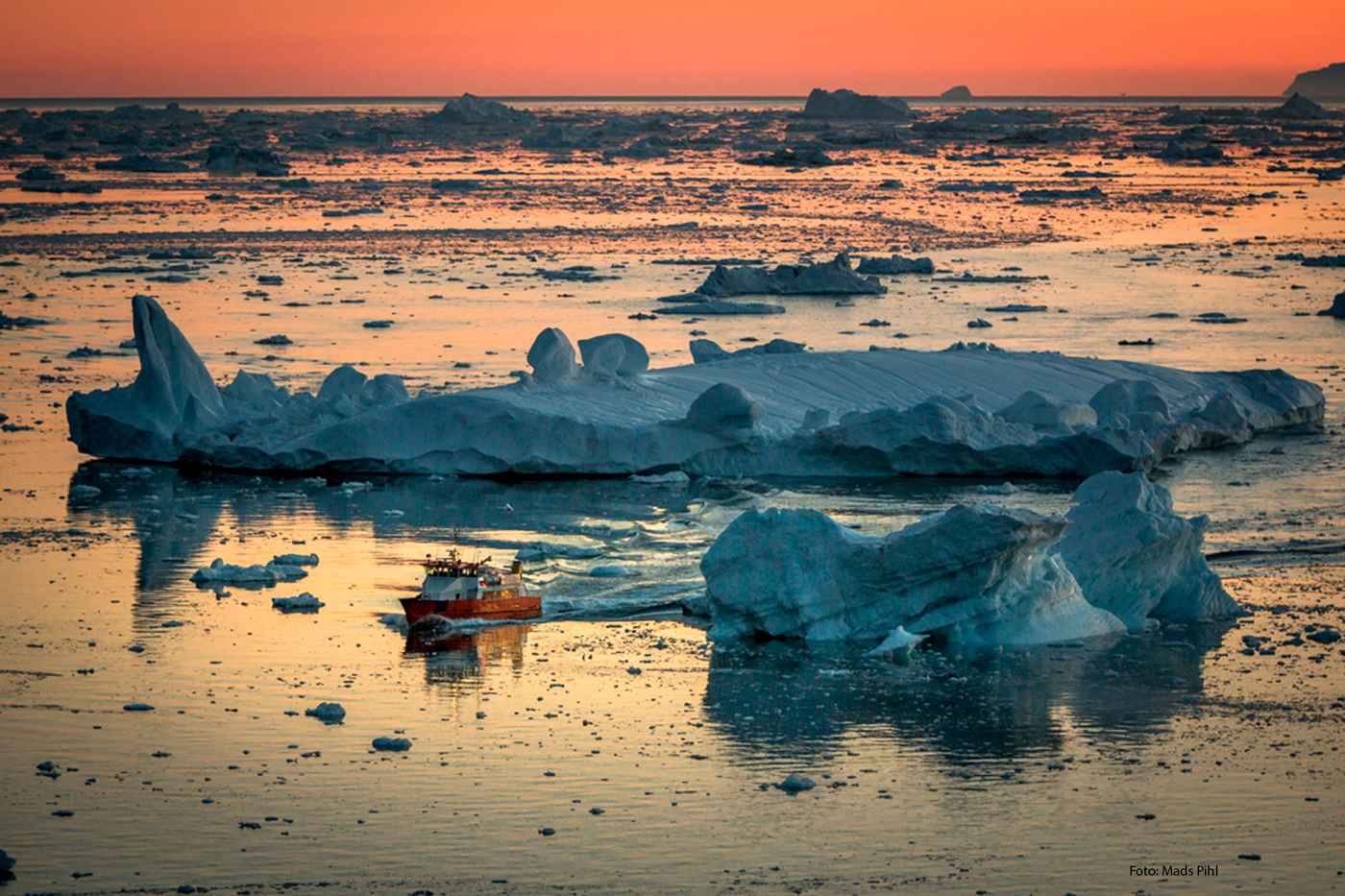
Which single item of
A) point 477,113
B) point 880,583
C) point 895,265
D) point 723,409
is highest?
point 477,113

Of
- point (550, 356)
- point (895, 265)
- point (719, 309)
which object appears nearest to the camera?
point (550, 356)

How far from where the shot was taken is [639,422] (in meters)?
21.6

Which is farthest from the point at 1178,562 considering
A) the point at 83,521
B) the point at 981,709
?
the point at 83,521

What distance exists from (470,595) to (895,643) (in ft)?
13.2

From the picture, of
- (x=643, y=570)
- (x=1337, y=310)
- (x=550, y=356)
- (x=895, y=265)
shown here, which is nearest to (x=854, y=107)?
(x=895, y=265)

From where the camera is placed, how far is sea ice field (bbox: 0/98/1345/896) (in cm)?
1102

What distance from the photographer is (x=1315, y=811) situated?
452 inches

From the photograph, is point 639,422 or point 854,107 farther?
point 854,107

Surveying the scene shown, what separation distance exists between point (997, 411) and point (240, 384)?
33.3ft

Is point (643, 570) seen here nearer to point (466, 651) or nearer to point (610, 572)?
point (610, 572)

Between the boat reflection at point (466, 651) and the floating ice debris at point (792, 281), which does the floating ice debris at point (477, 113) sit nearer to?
the floating ice debris at point (792, 281)

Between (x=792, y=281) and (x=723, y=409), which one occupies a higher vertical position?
(x=792, y=281)

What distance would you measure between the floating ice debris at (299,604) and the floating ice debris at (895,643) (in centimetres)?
528

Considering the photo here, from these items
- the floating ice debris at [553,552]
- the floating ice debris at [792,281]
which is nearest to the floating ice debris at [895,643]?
the floating ice debris at [553,552]
